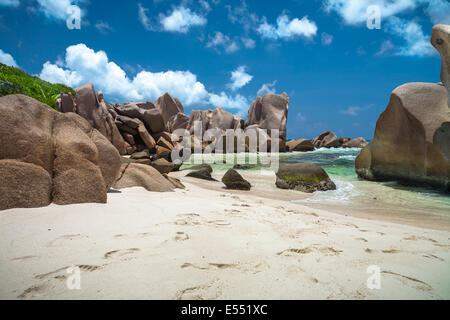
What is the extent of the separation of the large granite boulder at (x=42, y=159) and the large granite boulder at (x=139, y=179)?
123cm

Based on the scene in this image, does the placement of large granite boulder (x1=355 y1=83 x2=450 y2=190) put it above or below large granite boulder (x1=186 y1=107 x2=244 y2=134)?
below

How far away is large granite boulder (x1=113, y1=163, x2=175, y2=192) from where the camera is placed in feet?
13.7

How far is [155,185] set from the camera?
4.44 meters

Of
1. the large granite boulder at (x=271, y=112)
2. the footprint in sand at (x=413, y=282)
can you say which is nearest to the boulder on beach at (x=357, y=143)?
the large granite boulder at (x=271, y=112)

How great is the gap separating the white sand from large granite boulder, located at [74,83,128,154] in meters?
16.2

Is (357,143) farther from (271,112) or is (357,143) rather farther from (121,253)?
(121,253)

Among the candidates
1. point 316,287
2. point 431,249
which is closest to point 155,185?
point 316,287

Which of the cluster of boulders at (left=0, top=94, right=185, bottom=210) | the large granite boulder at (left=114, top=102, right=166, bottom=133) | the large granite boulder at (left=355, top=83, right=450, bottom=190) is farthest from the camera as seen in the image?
the large granite boulder at (left=114, top=102, right=166, bottom=133)

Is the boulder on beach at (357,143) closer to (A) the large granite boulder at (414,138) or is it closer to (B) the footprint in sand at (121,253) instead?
(A) the large granite boulder at (414,138)

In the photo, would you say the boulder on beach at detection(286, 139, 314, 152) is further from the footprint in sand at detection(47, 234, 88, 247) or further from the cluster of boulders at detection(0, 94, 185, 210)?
the footprint in sand at detection(47, 234, 88, 247)

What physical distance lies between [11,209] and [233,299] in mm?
2212

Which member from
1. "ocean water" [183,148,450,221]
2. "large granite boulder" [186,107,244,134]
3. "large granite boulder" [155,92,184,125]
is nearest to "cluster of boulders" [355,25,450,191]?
"ocean water" [183,148,450,221]

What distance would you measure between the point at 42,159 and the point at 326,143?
40.6m
